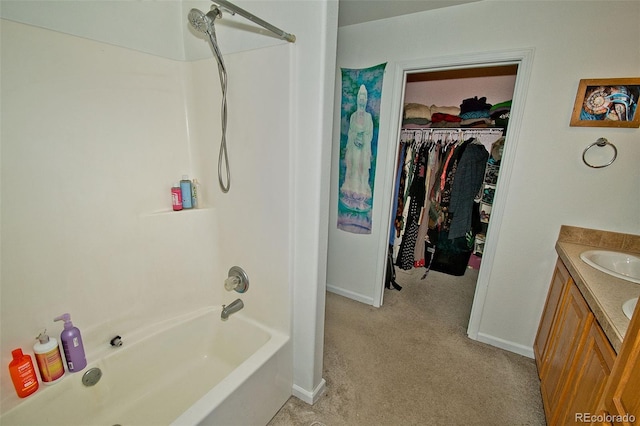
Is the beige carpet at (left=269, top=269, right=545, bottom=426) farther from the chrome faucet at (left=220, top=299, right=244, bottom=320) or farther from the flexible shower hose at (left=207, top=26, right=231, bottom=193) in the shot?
the flexible shower hose at (left=207, top=26, right=231, bottom=193)

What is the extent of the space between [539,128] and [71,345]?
2.84m

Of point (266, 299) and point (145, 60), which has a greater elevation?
point (145, 60)

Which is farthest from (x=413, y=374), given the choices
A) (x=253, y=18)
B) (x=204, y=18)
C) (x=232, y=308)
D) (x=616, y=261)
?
(x=204, y=18)

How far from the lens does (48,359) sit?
1.18 metres

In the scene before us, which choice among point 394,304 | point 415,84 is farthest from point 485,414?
point 415,84

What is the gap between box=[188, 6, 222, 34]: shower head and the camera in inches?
46.5

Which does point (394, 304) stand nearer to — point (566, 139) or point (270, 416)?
point (270, 416)

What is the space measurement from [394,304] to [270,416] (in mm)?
1576

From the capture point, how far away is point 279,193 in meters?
1.40

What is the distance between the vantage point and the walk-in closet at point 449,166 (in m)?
2.95

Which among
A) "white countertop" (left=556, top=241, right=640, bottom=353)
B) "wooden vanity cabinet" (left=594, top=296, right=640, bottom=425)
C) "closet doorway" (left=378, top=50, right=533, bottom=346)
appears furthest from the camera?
"closet doorway" (left=378, top=50, right=533, bottom=346)

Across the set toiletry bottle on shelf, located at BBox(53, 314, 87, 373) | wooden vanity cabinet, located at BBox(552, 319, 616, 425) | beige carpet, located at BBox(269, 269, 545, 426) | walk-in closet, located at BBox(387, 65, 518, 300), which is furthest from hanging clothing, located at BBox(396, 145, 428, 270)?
toiletry bottle on shelf, located at BBox(53, 314, 87, 373)

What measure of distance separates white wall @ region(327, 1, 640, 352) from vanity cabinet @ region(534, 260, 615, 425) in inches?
8.7

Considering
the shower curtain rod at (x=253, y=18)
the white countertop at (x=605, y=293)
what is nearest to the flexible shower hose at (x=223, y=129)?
the shower curtain rod at (x=253, y=18)
